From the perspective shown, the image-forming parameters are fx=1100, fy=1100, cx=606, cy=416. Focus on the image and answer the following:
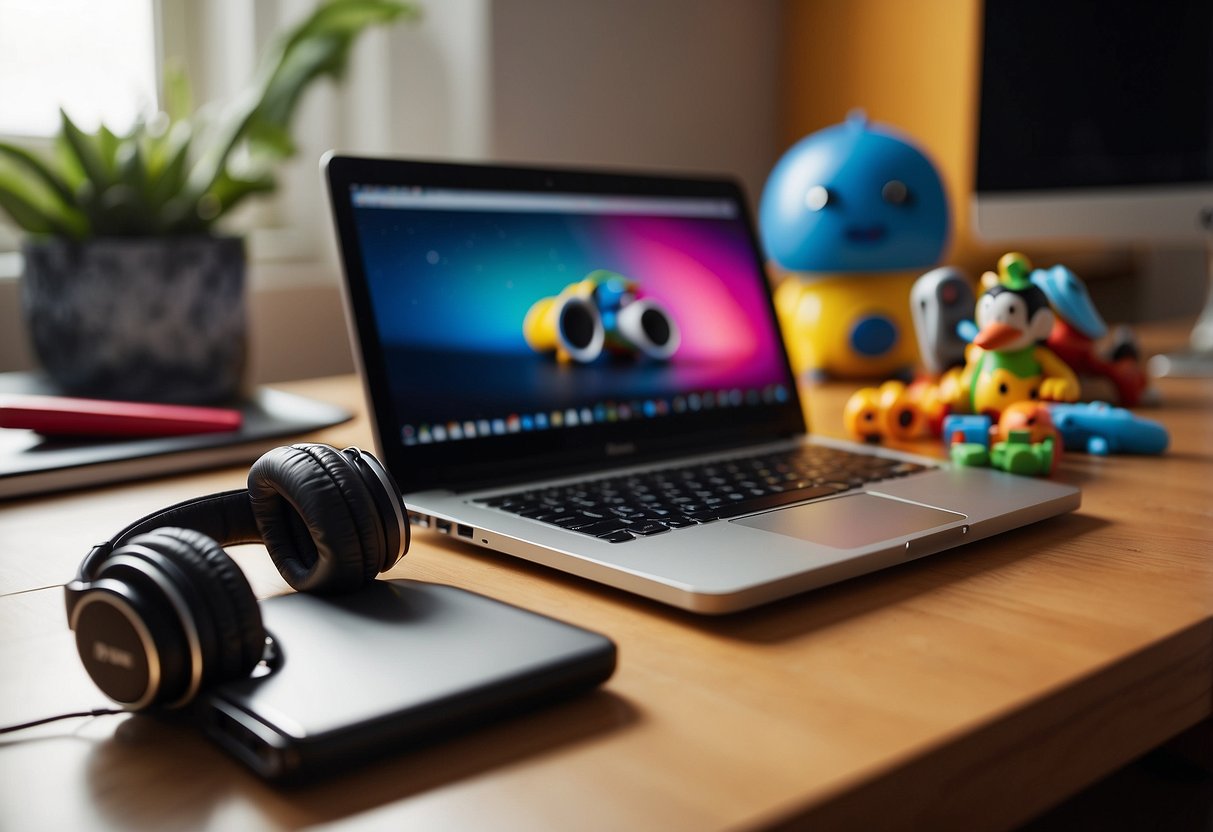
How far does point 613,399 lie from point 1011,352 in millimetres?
292

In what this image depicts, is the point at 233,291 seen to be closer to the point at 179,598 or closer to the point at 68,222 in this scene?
the point at 68,222

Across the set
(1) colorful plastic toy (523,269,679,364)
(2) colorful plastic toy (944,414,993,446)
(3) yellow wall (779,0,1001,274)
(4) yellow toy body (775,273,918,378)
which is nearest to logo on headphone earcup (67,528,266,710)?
(1) colorful plastic toy (523,269,679,364)

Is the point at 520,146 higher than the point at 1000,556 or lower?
higher

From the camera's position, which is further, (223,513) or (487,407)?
(487,407)

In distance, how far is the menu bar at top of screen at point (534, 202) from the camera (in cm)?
66

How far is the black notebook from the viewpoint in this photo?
25.8 inches

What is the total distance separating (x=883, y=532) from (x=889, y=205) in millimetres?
639

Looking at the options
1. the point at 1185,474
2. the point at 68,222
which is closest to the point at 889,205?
the point at 1185,474

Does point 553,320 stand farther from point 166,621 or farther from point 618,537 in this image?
point 166,621

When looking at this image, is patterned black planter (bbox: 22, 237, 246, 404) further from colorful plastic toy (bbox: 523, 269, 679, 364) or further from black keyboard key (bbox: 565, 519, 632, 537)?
black keyboard key (bbox: 565, 519, 632, 537)

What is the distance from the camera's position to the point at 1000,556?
1.68 ft

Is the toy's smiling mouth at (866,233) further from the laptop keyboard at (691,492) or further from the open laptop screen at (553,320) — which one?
the laptop keyboard at (691,492)

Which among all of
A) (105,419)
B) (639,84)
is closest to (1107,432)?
(105,419)

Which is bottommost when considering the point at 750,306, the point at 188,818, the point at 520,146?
the point at 188,818
